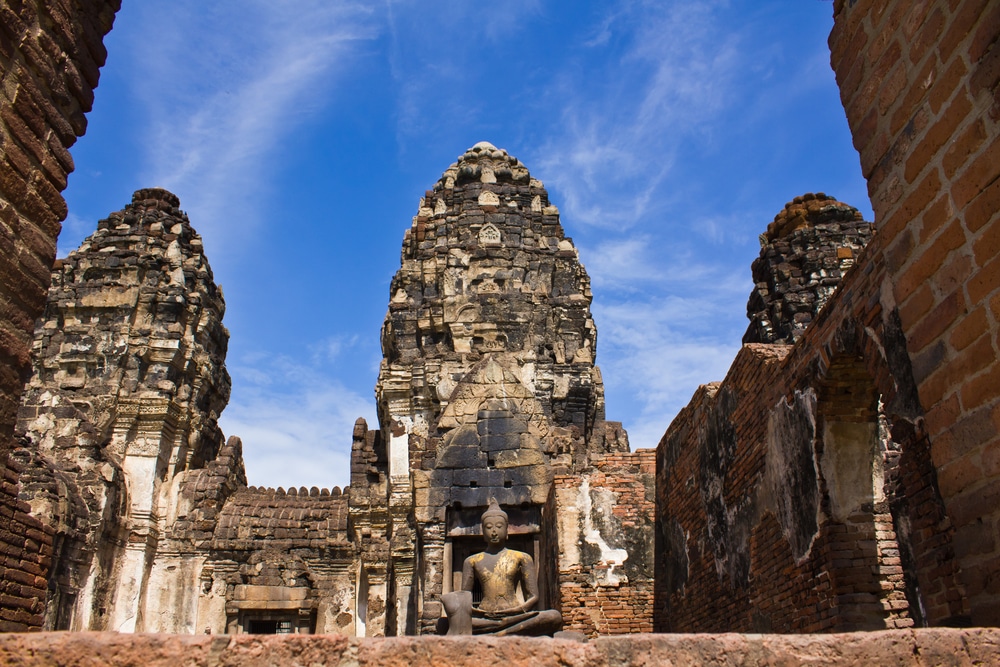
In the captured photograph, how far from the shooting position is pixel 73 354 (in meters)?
17.7

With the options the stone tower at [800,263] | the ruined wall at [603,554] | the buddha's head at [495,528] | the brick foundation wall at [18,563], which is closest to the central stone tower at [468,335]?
the ruined wall at [603,554]

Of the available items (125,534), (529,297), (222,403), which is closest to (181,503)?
(125,534)

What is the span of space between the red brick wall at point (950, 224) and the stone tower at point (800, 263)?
11.3 meters

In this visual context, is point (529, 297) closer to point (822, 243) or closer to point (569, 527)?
point (822, 243)

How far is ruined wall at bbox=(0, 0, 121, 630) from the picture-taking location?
3.86m

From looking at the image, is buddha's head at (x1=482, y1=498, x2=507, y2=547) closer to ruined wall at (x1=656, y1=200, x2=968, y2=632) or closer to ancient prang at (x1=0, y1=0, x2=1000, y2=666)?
ancient prang at (x1=0, y1=0, x2=1000, y2=666)

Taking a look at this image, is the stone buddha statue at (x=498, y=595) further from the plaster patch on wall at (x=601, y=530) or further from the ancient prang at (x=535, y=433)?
the plaster patch on wall at (x=601, y=530)

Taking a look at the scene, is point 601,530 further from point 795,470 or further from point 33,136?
point 33,136

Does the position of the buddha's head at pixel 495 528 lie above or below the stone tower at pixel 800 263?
below

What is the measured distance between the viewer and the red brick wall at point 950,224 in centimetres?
319

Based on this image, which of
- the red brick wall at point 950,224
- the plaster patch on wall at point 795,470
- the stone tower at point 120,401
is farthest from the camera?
the stone tower at point 120,401

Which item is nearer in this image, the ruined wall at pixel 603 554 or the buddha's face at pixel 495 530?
the buddha's face at pixel 495 530

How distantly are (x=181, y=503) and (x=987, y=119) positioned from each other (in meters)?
17.1

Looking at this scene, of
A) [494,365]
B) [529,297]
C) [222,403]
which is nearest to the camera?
[494,365]
